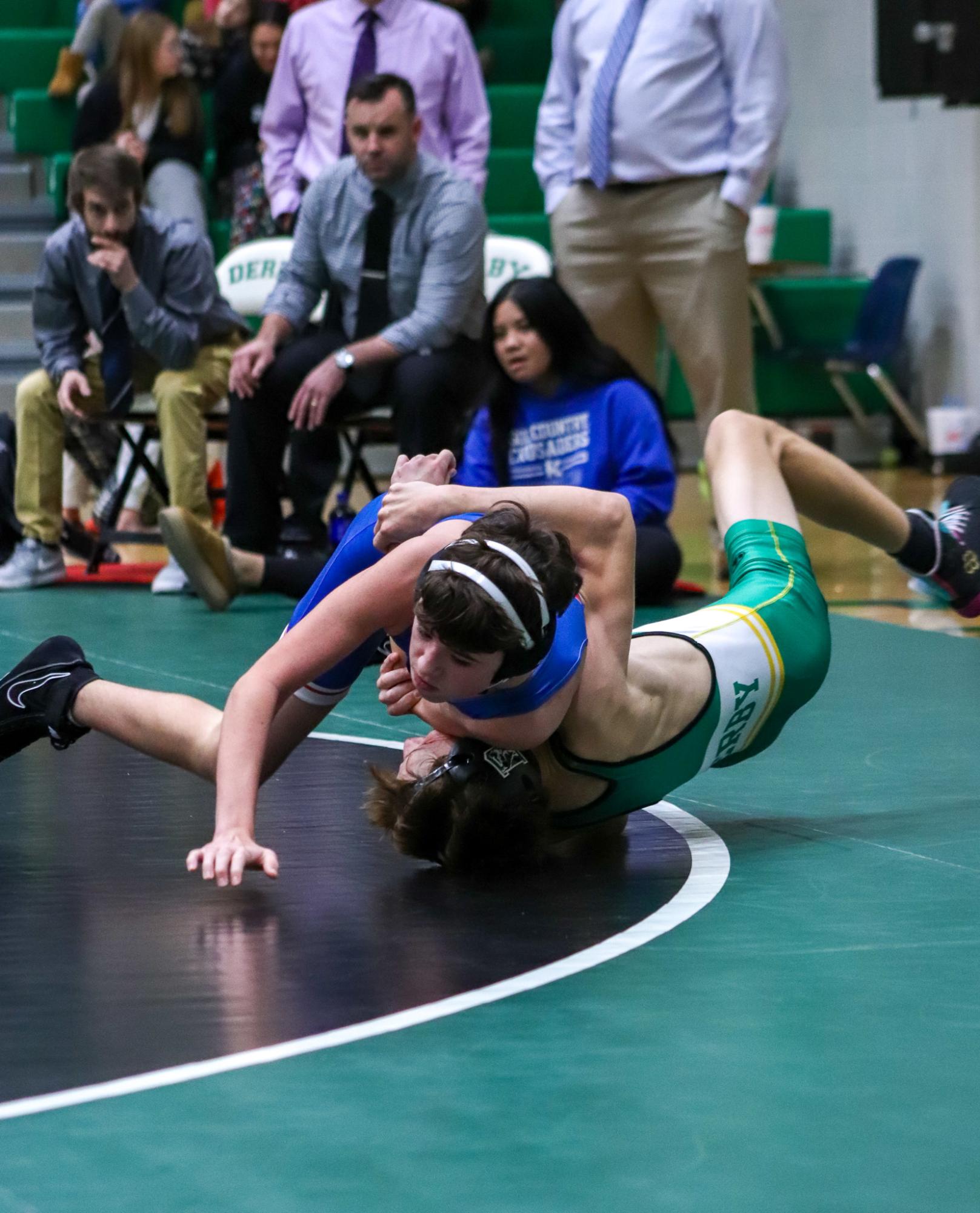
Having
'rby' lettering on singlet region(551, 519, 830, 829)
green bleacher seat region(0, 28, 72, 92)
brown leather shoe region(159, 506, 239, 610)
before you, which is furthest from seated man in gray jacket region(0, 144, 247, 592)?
green bleacher seat region(0, 28, 72, 92)

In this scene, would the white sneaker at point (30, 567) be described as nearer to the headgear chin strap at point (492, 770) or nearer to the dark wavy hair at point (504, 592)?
the headgear chin strap at point (492, 770)

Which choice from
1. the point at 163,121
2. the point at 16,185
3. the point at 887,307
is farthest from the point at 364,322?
the point at 16,185

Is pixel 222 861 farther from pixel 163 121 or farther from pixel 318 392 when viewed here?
pixel 163 121

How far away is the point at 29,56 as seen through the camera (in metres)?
9.72

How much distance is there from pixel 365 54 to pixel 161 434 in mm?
1350

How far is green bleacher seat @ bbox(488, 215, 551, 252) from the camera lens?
8.70m

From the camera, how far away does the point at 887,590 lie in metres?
5.60

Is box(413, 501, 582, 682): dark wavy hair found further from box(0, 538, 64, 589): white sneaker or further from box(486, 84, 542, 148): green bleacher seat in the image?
box(486, 84, 542, 148): green bleacher seat

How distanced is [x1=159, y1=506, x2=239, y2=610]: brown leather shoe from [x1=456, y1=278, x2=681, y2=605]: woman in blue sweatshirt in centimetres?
65

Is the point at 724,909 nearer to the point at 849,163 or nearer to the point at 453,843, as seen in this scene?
the point at 453,843

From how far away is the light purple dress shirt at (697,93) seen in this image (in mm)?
5453

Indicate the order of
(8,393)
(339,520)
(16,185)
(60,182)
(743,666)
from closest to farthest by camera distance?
(743,666) < (339,520) < (8,393) < (60,182) < (16,185)

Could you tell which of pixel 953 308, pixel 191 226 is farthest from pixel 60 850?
pixel 953 308

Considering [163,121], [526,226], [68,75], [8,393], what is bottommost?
[8,393]
